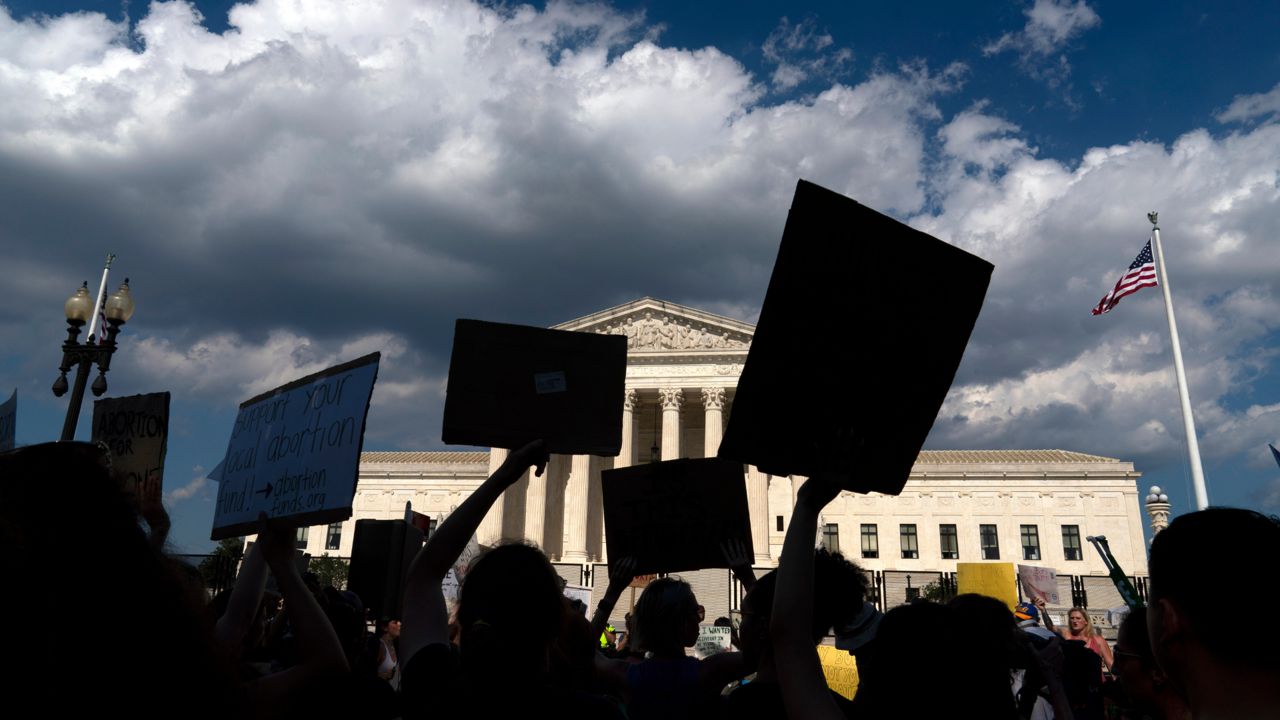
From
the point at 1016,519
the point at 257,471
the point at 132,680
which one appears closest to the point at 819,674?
the point at 132,680

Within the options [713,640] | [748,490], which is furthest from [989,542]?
[713,640]

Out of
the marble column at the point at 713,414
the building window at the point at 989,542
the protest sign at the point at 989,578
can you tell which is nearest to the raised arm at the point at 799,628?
the protest sign at the point at 989,578

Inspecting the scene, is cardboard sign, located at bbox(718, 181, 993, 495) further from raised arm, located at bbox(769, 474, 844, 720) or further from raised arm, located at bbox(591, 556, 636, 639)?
raised arm, located at bbox(591, 556, 636, 639)

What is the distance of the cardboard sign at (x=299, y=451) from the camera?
12.3 ft

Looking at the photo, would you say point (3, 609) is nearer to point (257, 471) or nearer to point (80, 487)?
point (80, 487)

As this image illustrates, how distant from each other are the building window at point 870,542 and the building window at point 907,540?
169 centimetres

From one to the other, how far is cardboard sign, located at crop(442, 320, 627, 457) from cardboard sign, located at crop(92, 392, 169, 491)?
3503 mm

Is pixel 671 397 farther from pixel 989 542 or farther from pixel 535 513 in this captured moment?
pixel 989 542

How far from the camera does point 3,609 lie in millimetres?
1326

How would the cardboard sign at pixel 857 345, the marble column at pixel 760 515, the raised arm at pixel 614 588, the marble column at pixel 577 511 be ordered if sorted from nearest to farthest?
1. the cardboard sign at pixel 857 345
2. the raised arm at pixel 614 588
3. the marble column at pixel 760 515
4. the marble column at pixel 577 511

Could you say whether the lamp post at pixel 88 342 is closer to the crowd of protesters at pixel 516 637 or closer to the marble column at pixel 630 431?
the crowd of protesters at pixel 516 637

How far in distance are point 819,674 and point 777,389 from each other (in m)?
1.18

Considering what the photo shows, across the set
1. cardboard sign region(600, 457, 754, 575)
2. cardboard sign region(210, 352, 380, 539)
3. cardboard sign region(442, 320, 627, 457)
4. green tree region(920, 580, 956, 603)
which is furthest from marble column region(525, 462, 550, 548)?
cardboard sign region(442, 320, 627, 457)

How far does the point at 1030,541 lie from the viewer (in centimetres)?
5878
